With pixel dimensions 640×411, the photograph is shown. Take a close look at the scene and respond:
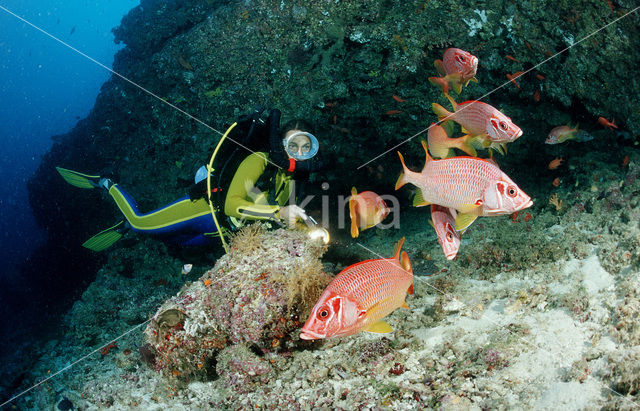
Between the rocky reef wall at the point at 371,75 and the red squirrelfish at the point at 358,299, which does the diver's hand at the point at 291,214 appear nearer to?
the red squirrelfish at the point at 358,299

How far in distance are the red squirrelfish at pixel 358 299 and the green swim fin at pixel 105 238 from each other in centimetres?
744

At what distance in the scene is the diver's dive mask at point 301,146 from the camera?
407cm

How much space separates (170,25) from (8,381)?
1034 centimetres

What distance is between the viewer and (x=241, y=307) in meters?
3.24

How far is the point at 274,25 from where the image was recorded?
22.2 feet

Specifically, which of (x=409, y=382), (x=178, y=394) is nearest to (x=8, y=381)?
(x=178, y=394)

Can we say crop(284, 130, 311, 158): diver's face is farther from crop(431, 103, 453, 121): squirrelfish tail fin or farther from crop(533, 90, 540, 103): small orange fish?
crop(533, 90, 540, 103): small orange fish

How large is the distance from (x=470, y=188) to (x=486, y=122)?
1.04 metres

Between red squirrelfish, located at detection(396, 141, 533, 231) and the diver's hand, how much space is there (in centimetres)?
153

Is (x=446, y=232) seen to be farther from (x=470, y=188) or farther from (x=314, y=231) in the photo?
(x=314, y=231)

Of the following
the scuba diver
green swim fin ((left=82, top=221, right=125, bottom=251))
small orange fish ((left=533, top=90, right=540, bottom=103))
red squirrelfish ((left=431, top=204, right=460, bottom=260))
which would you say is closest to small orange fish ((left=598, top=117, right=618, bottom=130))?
small orange fish ((left=533, top=90, right=540, bottom=103))

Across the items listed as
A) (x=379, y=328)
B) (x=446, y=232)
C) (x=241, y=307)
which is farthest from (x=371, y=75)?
(x=379, y=328)

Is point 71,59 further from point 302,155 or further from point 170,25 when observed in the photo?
point 302,155

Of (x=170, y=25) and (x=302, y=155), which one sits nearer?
(x=302, y=155)
